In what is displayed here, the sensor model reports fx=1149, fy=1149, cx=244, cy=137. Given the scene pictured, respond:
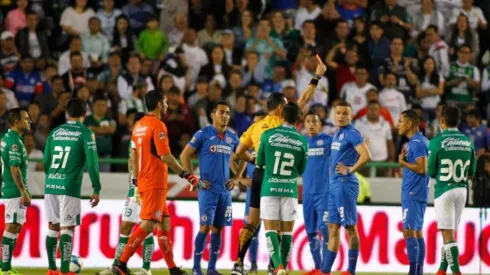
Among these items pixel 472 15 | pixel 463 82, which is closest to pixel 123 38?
pixel 463 82

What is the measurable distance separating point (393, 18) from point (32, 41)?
7.93 meters

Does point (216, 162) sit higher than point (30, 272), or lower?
higher

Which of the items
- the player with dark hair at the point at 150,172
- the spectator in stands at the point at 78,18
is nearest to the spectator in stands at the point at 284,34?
the spectator in stands at the point at 78,18

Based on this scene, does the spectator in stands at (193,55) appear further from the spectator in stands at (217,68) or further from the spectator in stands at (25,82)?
the spectator in stands at (25,82)

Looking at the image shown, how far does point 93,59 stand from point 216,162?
313 inches

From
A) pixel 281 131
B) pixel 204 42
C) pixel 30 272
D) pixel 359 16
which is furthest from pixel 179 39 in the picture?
pixel 281 131

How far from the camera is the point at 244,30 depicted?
25.5 meters

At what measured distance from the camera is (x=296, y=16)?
25.9 meters

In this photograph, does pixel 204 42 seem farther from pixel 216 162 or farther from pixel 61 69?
pixel 216 162

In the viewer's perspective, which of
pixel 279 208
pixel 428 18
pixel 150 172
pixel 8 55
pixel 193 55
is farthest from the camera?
pixel 428 18

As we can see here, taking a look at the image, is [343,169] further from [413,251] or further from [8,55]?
[8,55]

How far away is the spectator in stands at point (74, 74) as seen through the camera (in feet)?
77.4

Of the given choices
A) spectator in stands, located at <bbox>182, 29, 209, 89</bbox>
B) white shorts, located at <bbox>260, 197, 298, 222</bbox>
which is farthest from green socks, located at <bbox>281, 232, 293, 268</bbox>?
spectator in stands, located at <bbox>182, 29, 209, 89</bbox>

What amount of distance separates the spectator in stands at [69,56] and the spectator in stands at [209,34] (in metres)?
2.68
